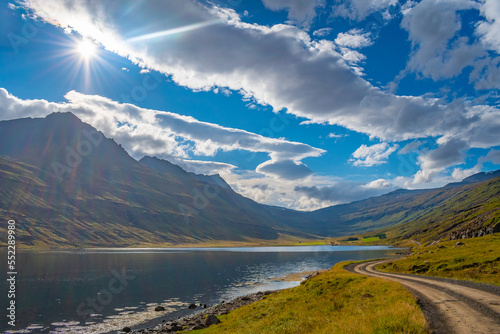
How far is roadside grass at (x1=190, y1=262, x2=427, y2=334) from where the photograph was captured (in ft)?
60.6

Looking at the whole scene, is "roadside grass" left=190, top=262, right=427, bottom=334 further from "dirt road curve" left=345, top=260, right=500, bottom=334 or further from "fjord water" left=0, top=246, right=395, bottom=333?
"fjord water" left=0, top=246, right=395, bottom=333

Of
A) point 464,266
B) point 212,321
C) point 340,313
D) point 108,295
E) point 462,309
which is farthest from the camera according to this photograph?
point 108,295

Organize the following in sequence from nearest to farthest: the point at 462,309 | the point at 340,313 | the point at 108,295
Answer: the point at 462,309
the point at 340,313
the point at 108,295

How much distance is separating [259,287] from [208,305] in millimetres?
26789

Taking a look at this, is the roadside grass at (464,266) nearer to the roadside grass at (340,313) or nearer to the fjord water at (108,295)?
the roadside grass at (340,313)

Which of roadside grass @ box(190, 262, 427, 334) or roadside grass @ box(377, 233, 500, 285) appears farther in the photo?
roadside grass @ box(377, 233, 500, 285)

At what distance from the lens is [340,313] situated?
92.5ft

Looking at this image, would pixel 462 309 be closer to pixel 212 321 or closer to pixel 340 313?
pixel 340 313

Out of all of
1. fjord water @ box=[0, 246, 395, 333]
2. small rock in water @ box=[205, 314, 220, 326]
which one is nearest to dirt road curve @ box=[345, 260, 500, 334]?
small rock in water @ box=[205, 314, 220, 326]

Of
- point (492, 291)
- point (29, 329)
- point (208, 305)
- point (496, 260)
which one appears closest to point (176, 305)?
point (208, 305)

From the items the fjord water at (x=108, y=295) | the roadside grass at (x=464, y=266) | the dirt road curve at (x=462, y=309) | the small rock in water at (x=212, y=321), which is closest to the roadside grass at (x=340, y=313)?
the dirt road curve at (x=462, y=309)

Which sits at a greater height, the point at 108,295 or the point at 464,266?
the point at 464,266

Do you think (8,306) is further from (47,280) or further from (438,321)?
(438,321)

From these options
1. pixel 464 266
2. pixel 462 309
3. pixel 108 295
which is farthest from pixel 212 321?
pixel 464 266
